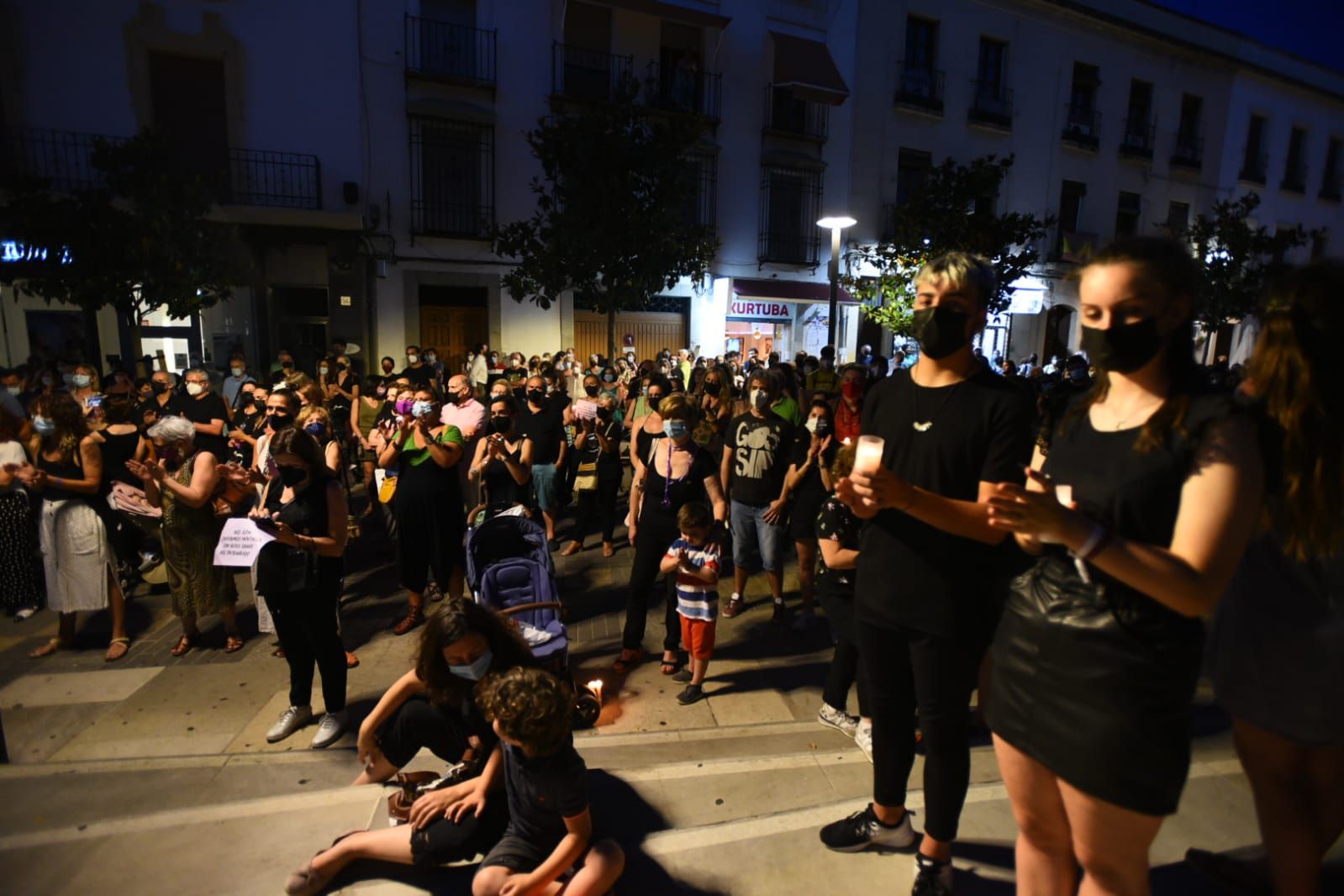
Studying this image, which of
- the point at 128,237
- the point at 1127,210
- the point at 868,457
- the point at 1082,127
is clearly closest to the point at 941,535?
the point at 868,457

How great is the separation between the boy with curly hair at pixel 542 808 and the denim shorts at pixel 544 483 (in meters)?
4.69

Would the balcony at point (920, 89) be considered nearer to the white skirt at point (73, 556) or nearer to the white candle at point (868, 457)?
the white skirt at point (73, 556)

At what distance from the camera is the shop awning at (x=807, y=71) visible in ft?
59.4

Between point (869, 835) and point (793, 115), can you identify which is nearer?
point (869, 835)

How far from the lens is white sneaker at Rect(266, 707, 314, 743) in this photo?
13.1ft

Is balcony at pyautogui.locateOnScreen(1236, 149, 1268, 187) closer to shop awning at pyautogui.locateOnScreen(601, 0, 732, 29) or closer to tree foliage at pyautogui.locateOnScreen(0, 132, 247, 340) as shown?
shop awning at pyautogui.locateOnScreen(601, 0, 732, 29)

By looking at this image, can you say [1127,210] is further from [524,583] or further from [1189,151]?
[524,583]

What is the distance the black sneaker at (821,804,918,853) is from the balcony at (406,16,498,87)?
55.1 ft

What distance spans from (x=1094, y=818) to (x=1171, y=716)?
30 centimetres

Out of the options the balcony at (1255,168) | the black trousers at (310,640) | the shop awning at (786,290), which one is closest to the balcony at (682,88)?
the shop awning at (786,290)

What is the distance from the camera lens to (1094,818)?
→ 165cm

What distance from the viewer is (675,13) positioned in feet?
55.9

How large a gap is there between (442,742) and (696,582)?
1722 millimetres

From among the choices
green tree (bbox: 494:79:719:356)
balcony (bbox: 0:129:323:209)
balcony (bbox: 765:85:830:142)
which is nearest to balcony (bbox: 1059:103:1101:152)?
balcony (bbox: 765:85:830:142)
